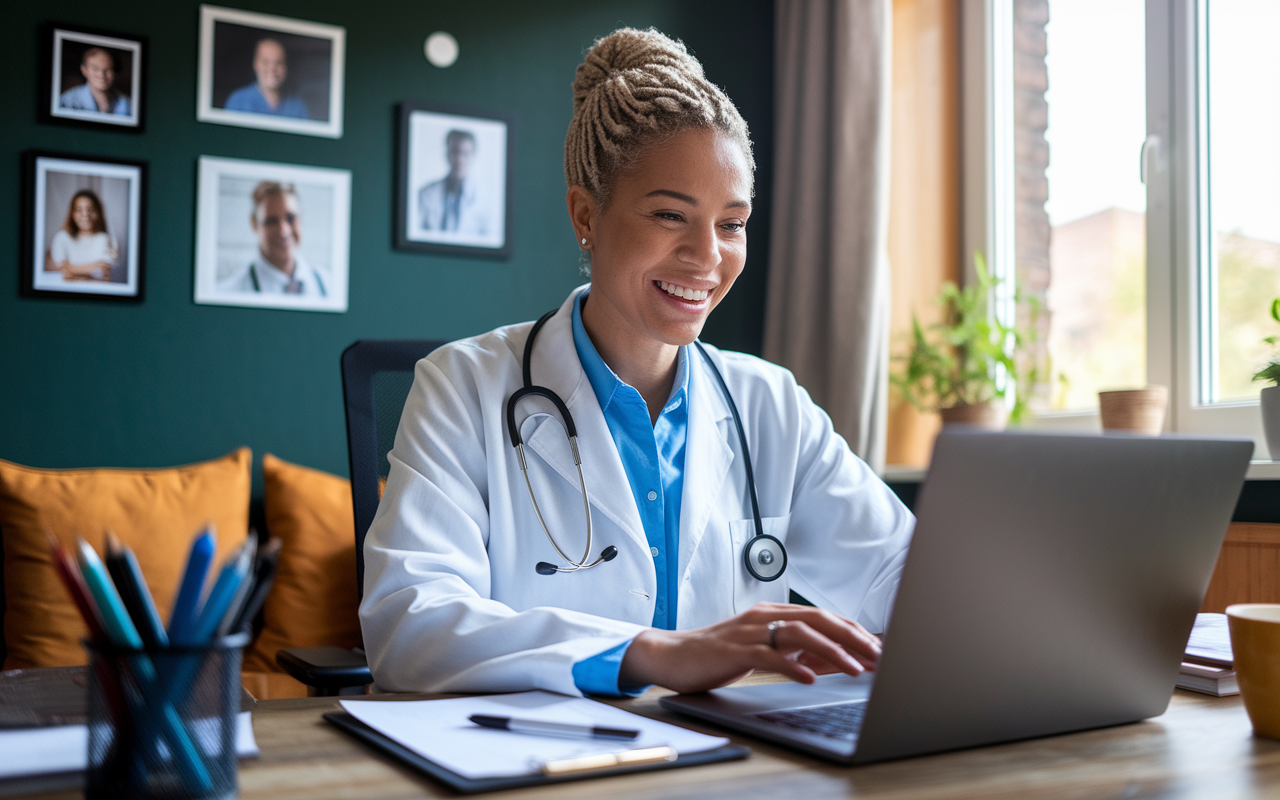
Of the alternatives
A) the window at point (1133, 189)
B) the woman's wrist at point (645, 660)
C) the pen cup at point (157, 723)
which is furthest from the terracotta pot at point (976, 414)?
the pen cup at point (157, 723)

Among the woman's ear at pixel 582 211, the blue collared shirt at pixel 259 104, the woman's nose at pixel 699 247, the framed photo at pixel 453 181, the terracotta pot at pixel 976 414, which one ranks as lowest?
the terracotta pot at pixel 976 414

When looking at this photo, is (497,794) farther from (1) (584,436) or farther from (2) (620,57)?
(2) (620,57)

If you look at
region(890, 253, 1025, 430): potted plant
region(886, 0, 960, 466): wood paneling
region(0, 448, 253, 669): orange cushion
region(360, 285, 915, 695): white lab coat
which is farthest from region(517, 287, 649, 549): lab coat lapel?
region(886, 0, 960, 466): wood paneling

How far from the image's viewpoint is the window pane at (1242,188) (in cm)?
214

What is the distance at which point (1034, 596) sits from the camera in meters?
0.69

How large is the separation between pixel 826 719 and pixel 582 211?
877 mm

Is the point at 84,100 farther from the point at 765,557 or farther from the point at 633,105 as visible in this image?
the point at 765,557

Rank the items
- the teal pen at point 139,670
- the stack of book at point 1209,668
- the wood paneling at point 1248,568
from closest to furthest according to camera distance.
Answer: the teal pen at point 139,670, the stack of book at point 1209,668, the wood paneling at point 1248,568

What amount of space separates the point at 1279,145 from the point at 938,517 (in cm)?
197

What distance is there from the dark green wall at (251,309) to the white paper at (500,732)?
6.52ft

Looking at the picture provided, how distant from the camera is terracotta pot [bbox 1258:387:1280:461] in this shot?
73.5 inches

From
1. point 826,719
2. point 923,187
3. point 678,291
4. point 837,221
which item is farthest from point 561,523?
point 923,187

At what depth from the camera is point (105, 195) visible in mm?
2527

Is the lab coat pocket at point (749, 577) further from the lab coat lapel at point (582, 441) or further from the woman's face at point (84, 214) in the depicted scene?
the woman's face at point (84, 214)
